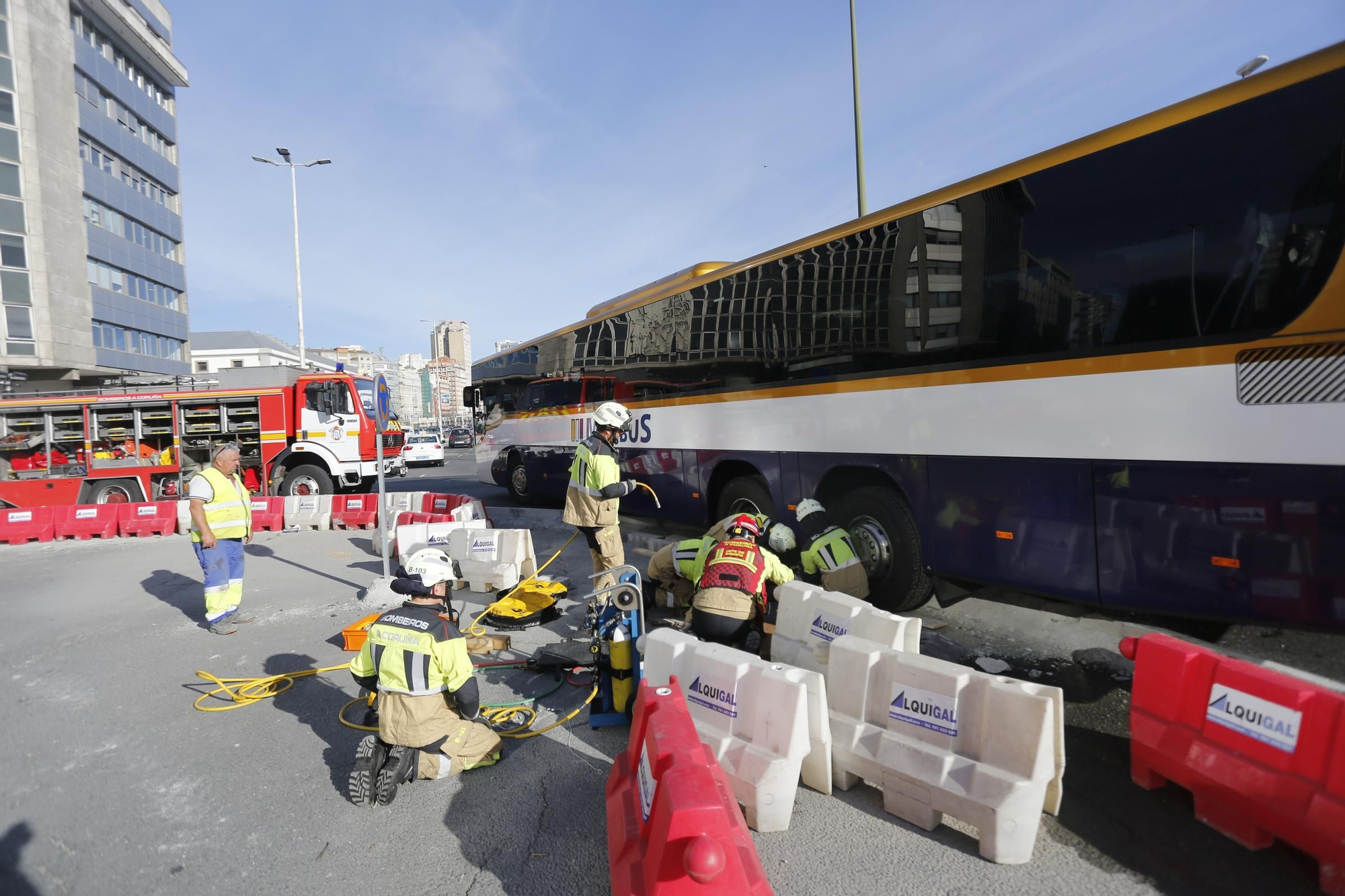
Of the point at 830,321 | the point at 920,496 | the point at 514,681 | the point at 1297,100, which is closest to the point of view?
the point at 1297,100

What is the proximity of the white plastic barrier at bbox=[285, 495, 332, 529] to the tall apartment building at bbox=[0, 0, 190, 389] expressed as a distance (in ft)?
98.4

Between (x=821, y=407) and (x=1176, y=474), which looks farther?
(x=821, y=407)

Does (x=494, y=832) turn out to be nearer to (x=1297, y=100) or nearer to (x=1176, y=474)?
(x=1176, y=474)

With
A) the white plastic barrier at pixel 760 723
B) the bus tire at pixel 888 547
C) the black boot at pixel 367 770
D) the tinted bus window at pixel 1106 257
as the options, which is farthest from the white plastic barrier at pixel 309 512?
the white plastic barrier at pixel 760 723

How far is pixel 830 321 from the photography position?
609cm

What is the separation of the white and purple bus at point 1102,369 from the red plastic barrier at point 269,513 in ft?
34.0

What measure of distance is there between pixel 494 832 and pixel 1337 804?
3386 millimetres

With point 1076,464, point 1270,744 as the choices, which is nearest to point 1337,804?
point 1270,744

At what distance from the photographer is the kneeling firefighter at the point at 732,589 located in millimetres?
4578

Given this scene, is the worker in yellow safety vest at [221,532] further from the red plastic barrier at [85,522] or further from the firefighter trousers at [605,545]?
the red plastic barrier at [85,522]

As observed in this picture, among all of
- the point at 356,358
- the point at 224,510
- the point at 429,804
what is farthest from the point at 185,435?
the point at 356,358

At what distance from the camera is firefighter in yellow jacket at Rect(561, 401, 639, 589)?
6.16 metres

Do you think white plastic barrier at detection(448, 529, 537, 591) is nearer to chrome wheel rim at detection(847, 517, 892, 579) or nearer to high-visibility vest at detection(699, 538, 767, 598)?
high-visibility vest at detection(699, 538, 767, 598)

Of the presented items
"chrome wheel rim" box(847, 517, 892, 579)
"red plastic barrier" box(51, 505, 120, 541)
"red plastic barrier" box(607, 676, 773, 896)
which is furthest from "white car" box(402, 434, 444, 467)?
"red plastic barrier" box(607, 676, 773, 896)
